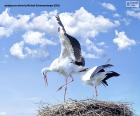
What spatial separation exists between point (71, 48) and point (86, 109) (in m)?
2.24

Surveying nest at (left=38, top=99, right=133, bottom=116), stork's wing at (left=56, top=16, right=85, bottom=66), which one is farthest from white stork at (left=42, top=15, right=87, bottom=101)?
nest at (left=38, top=99, right=133, bottom=116)

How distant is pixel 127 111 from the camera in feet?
32.3

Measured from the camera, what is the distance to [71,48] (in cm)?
1151

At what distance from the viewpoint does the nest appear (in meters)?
9.50

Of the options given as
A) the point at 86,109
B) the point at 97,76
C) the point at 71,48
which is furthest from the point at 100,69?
the point at 86,109

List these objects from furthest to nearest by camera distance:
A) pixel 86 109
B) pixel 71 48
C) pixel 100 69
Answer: pixel 71 48
pixel 100 69
pixel 86 109

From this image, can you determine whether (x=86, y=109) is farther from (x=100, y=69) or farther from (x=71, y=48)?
(x=71, y=48)

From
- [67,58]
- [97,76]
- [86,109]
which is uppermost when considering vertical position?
[67,58]

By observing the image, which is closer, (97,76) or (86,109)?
(86,109)

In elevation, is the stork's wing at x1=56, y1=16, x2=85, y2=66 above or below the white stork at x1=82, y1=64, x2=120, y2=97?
above

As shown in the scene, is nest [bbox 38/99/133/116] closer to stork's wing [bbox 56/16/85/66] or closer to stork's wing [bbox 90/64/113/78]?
stork's wing [bbox 90/64/113/78]

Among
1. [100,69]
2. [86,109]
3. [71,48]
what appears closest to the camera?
[86,109]

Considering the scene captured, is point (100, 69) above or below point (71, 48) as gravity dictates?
below

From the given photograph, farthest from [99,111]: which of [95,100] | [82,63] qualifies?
[82,63]
